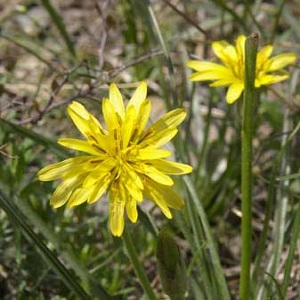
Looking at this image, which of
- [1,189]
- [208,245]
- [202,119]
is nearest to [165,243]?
[208,245]

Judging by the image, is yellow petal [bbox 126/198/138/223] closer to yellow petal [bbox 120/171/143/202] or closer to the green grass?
yellow petal [bbox 120/171/143/202]

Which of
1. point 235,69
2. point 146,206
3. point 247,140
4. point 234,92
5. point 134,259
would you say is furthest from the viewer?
point 146,206

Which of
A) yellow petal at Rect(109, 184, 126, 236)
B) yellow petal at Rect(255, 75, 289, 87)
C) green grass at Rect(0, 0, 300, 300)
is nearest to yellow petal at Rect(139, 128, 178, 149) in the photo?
yellow petal at Rect(109, 184, 126, 236)

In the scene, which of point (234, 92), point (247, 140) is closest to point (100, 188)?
point (247, 140)

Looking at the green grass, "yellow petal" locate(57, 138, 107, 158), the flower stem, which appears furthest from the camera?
the green grass

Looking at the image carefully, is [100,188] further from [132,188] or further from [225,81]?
[225,81]

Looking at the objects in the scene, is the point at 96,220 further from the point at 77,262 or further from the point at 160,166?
the point at 160,166

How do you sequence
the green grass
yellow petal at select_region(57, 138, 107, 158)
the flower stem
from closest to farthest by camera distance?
the flower stem, yellow petal at select_region(57, 138, 107, 158), the green grass
